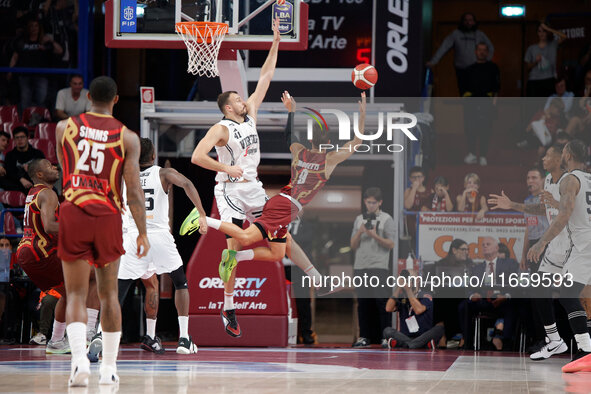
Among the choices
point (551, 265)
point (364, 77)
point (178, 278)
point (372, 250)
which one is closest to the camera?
point (551, 265)

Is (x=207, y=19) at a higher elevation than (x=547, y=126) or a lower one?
higher

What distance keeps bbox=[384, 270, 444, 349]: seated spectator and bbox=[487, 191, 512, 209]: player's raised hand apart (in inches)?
54.0

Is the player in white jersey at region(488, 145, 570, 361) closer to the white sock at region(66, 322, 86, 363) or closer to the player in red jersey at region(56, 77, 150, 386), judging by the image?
the player in red jersey at region(56, 77, 150, 386)

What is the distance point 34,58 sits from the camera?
16.5 m

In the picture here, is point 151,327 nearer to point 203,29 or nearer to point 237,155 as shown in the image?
point 237,155

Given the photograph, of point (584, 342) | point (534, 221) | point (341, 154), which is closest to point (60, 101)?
point (341, 154)

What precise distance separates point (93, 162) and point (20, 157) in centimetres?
849

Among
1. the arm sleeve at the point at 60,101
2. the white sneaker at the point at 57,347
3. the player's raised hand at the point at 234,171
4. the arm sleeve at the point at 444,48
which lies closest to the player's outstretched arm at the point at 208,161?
the player's raised hand at the point at 234,171

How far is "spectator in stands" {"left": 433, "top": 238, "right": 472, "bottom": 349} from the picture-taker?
1188cm

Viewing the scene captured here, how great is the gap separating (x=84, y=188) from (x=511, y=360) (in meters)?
5.43

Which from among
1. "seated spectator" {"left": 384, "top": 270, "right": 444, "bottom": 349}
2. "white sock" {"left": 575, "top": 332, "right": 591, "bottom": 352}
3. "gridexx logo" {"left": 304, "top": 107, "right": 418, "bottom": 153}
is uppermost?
"gridexx logo" {"left": 304, "top": 107, "right": 418, "bottom": 153}

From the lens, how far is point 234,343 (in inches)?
454

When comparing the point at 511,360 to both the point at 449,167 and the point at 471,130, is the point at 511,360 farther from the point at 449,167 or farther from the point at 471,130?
the point at 471,130

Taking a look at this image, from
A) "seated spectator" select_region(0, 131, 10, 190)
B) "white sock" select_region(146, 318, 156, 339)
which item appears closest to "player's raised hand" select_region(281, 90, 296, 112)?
"white sock" select_region(146, 318, 156, 339)
